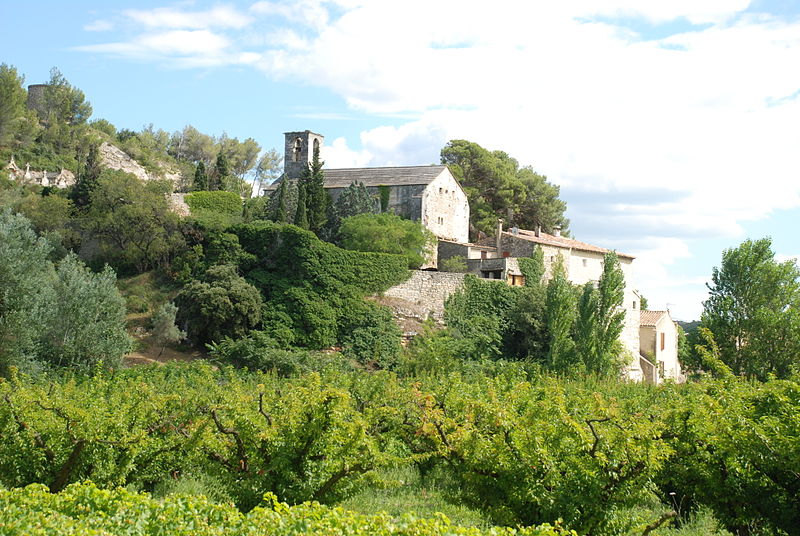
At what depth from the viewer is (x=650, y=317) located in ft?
149

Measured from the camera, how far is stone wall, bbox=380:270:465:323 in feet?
121

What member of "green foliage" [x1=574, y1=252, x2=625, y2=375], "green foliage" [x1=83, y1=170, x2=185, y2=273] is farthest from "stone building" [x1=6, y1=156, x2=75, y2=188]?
"green foliage" [x1=574, y1=252, x2=625, y2=375]

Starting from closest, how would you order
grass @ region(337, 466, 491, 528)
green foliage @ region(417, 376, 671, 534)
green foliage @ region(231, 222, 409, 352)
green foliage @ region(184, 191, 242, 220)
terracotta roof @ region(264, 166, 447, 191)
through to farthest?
green foliage @ region(417, 376, 671, 534) < grass @ region(337, 466, 491, 528) < green foliage @ region(231, 222, 409, 352) < green foliage @ region(184, 191, 242, 220) < terracotta roof @ region(264, 166, 447, 191)

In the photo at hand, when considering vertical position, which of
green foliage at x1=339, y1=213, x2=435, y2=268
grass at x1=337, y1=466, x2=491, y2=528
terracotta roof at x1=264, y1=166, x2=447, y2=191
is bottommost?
grass at x1=337, y1=466, x2=491, y2=528

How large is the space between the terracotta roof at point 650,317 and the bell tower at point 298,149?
20.7 m

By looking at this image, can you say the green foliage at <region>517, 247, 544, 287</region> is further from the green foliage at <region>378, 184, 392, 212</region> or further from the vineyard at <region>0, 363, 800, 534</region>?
the vineyard at <region>0, 363, 800, 534</region>

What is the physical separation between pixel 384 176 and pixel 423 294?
10575 millimetres

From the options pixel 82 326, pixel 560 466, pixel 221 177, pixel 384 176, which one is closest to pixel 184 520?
pixel 560 466

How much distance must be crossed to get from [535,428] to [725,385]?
5.53m

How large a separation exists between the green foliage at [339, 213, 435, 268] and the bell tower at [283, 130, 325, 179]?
9.52 m

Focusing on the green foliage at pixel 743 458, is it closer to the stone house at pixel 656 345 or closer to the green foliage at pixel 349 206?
the green foliage at pixel 349 206

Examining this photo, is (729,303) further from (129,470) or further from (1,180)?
(1,180)

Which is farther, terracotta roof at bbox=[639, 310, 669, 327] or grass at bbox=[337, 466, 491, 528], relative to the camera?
terracotta roof at bbox=[639, 310, 669, 327]

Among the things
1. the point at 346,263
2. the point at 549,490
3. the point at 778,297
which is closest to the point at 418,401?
the point at 549,490
